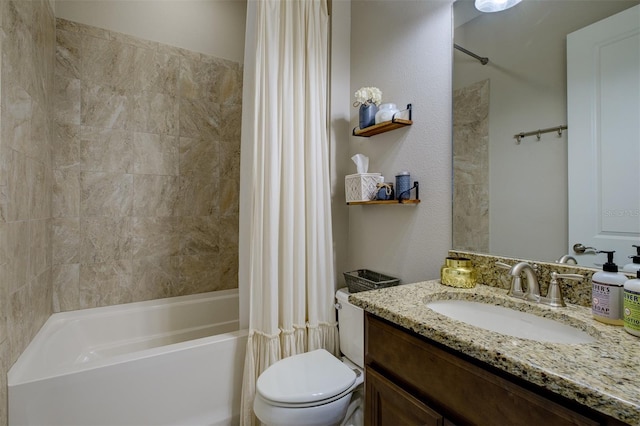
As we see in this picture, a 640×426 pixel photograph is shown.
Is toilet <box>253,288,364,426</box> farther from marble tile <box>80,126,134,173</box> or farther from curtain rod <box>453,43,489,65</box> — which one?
marble tile <box>80,126,134,173</box>

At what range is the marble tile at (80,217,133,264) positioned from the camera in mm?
1964

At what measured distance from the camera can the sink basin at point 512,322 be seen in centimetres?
83

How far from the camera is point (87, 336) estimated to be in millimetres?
1858

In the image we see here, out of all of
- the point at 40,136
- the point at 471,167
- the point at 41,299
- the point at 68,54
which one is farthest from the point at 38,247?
the point at 471,167

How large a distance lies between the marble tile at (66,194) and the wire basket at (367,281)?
1868 millimetres

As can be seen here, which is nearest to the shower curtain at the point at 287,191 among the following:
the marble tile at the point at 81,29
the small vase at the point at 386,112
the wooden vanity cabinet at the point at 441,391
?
the small vase at the point at 386,112

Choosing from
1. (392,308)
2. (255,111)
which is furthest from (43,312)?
(392,308)

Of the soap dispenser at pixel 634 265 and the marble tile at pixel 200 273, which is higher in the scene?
the soap dispenser at pixel 634 265

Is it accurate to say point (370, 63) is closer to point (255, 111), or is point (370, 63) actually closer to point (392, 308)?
point (255, 111)

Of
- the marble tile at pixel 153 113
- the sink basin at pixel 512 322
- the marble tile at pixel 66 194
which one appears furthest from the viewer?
the marble tile at pixel 153 113

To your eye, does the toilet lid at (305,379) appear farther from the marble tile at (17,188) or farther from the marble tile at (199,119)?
the marble tile at (199,119)

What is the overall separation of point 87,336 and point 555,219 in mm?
2596

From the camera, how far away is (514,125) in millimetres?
1123

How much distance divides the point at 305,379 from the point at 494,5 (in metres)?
1.79
